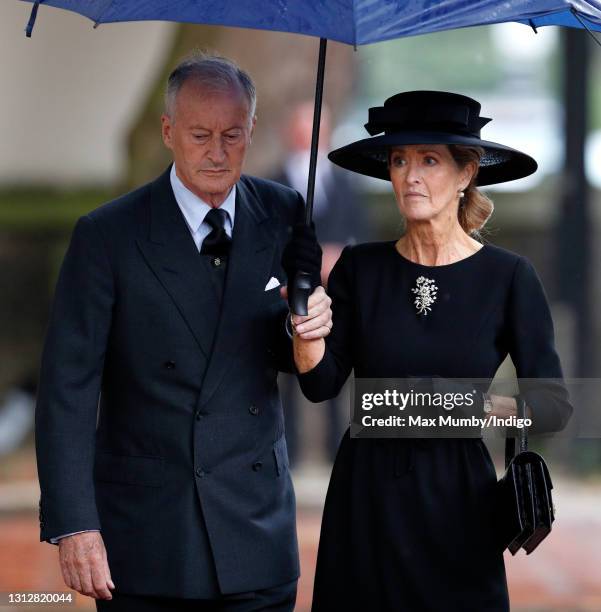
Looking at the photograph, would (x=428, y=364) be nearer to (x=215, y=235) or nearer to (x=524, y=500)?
(x=524, y=500)

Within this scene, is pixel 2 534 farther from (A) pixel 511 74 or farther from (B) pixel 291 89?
(A) pixel 511 74

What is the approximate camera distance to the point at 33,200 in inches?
374

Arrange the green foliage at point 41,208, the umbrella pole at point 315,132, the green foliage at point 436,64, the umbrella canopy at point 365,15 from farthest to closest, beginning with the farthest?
the green foliage at point 41,208
the green foliage at point 436,64
the umbrella pole at point 315,132
the umbrella canopy at point 365,15

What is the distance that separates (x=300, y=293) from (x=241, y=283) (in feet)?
0.73

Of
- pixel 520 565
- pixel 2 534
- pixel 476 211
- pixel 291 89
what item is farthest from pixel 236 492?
pixel 291 89

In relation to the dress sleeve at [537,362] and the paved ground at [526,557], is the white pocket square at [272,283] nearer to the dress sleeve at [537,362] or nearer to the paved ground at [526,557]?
the dress sleeve at [537,362]

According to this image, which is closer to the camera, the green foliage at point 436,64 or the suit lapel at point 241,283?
the suit lapel at point 241,283

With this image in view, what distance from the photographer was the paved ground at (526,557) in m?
5.91

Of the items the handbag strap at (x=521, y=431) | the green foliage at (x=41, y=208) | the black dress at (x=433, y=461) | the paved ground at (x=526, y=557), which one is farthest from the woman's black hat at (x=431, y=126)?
the green foliage at (x=41, y=208)

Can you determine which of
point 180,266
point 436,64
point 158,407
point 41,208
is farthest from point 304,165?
point 158,407

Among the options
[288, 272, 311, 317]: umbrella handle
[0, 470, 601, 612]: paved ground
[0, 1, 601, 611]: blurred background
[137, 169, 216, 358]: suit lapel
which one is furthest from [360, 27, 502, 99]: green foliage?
[288, 272, 311, 317]: umbrella handle

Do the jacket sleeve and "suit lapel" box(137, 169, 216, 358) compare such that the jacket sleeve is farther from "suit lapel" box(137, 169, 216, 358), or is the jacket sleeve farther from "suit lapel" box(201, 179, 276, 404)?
"suit lapel" box(201, 179, 276, 404)

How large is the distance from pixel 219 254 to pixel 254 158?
4234 millimetres

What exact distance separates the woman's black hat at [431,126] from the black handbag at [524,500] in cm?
59
